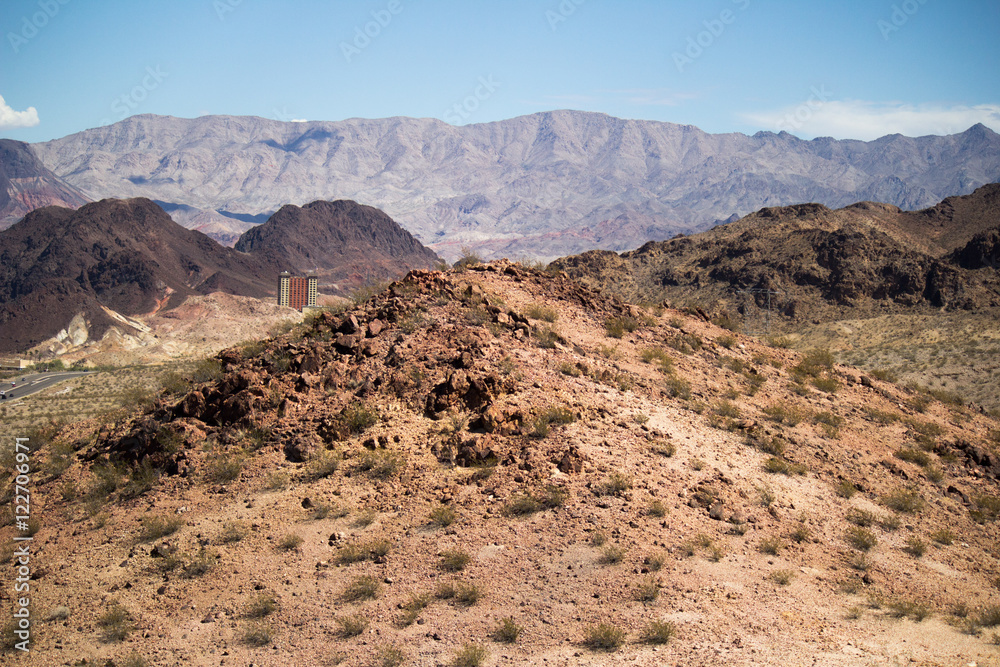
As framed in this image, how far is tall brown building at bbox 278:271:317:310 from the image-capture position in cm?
9256

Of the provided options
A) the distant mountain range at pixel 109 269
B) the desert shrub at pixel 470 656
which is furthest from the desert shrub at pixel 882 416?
the distant mountain range at pixel 109 269

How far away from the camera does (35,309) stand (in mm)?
72750

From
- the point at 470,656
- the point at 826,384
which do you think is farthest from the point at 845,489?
the point at 470,656

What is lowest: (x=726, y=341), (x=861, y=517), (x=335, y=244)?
(x=861, y=517)

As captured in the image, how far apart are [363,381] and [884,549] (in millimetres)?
7868

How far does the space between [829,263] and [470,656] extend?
61.9 meters

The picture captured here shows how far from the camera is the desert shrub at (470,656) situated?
21.4 ft

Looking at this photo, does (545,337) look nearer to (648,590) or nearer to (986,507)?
(648,590)

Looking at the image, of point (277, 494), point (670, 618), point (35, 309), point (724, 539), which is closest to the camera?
point (670, 618)

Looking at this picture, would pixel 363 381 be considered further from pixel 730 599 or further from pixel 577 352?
pixel 730 599

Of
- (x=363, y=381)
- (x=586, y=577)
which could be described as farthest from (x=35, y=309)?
(x=586, y=577)

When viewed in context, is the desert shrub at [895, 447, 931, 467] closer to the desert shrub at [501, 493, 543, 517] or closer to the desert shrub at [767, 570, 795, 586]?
the desert shrub at [767, 570, 795, 586]

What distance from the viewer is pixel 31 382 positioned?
48.3m

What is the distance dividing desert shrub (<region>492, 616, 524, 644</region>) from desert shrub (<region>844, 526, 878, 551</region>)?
495 cm
